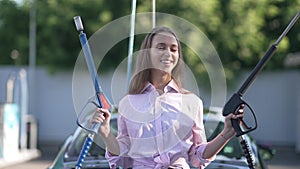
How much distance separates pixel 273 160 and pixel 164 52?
39.5 feet

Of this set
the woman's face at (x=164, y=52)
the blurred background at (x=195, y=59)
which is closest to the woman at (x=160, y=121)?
the woman's face at (x=164, y=52)

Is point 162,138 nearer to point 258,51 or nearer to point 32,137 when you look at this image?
point 32,137

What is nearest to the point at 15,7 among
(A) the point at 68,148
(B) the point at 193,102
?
(A) the point at 68,148

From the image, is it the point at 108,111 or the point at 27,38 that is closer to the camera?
the point at 108,111

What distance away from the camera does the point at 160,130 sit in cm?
279

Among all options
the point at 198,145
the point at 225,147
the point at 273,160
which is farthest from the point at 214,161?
the point at 273,160

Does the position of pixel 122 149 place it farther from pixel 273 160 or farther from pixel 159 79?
pixel 273 160

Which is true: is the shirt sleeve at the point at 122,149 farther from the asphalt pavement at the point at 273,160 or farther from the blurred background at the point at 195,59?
the blurred background at the point at 195,59

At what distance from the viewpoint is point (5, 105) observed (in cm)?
1330

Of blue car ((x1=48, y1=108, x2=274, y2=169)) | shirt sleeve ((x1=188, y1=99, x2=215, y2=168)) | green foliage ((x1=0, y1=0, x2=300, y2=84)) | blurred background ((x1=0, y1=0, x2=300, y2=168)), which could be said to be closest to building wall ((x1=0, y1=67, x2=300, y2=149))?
blurred background ((x1=0, y1=0, x2=300, y2=168))

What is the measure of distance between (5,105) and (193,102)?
10936 millimetres

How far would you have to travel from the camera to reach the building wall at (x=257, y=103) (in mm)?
16969

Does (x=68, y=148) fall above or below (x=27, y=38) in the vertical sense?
below

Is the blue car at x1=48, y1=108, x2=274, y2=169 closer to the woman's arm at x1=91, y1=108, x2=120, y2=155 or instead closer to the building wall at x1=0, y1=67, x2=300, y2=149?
the woman's arm at x1=91, y1=108, x2=120, y2=155
